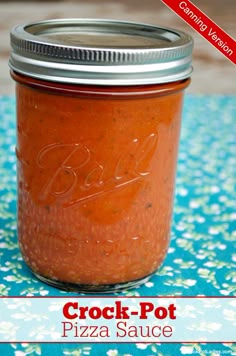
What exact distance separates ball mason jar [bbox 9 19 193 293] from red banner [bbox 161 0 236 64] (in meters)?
0.09

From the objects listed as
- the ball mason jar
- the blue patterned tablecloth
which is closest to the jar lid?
the ball mason jar

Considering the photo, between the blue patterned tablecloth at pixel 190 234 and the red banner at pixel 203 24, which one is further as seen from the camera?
the blue patterned tablecloth at pixel 190 234

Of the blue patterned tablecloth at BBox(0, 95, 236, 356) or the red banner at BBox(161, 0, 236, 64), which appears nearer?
the red banner at BBox(161, 0, 236, 64)

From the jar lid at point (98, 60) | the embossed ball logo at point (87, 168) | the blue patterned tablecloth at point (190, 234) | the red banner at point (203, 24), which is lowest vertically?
the blue patterned tablecloth at point (190, 234)

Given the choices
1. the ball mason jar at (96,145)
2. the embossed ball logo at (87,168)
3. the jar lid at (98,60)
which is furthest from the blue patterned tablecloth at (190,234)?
the jar lid at (98,60)

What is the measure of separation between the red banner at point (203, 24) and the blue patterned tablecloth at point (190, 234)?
16.6 inches

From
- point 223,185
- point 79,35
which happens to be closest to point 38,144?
point 79,35

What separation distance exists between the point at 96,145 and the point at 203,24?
0.23 m

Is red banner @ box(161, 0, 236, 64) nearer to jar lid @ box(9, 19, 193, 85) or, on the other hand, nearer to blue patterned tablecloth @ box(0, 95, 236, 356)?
jar lid @ box(9, 19, 193, 85)

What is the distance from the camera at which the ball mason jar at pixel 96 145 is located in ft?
2.69

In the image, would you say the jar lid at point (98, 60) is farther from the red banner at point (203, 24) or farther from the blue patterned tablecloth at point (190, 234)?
the blue patterned tablecloth at point (190, 234)

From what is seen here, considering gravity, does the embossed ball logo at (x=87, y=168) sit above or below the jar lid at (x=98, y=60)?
below

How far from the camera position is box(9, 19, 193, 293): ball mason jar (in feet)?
2.69

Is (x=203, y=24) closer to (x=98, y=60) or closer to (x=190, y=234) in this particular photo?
(x=98, y=60)
